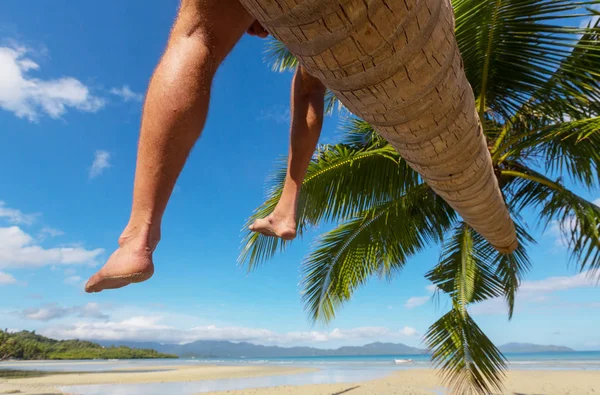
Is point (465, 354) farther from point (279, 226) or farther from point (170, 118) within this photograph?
point (170, 118)

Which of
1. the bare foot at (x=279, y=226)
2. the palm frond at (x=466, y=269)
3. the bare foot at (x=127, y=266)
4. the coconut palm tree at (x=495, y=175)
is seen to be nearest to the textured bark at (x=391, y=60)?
the bare foot at (x=127, y=266)

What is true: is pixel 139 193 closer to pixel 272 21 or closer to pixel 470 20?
pixel 272 21

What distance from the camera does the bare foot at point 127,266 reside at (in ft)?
2.63

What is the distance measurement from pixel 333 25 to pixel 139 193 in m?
0.52

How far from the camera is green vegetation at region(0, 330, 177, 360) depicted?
1481 inches

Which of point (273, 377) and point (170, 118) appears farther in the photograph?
point (273, 377)

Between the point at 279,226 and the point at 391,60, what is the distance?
101cm

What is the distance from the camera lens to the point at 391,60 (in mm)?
575

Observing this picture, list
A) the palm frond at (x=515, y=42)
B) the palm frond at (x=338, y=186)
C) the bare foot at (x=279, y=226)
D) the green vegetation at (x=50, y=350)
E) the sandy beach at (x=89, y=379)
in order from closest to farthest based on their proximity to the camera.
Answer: the bare foot at (x=279, y=226) < the palm frond at (x=515, y=42) < the palm frond at (x=338, y=186) < the sandy beach at (x=89, y=379) < the green vegetation at (x=50, y=350)

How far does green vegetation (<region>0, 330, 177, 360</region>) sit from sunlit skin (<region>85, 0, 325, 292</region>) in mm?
43808

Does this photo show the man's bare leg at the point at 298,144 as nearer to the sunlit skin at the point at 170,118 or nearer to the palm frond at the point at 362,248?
the sunlit skin at the point at 170,118

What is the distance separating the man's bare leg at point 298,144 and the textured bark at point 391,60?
1.89ft

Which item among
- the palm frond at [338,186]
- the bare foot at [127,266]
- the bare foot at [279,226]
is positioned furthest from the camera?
the palm frond at [338,186]

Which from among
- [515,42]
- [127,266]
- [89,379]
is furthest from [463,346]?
[89,379]
